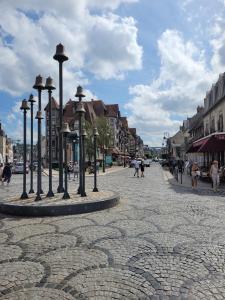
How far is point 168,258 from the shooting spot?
5473mm

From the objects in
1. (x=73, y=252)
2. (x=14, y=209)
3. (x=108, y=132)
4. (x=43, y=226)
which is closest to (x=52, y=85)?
(x=14, y=209)

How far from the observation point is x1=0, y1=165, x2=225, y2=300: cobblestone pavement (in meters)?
4.26

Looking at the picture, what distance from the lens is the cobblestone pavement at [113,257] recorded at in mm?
4258

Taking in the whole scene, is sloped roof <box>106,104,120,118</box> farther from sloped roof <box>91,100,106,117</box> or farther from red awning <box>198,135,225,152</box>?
red awning <box>198,135,225,152</box>

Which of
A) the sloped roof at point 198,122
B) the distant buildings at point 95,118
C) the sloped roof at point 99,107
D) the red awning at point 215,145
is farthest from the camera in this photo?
the sloped roof at point 99,107

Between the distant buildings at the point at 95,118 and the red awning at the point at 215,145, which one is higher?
the distant buildings at the point at 95,118

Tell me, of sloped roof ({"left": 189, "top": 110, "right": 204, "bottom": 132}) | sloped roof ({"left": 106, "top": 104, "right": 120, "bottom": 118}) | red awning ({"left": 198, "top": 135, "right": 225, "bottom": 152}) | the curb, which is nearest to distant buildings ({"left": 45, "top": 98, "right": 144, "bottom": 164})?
sloped roof ({"left": 106, "top": 104, "right": 120, "bottom": 118})

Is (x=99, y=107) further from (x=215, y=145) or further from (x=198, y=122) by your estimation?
(x=215, y=145)

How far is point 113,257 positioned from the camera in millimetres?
5531

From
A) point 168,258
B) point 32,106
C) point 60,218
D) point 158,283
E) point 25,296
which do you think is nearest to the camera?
point 25,296

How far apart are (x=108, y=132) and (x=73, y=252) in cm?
4511

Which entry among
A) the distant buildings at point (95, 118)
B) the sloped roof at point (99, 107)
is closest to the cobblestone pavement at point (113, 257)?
the distant buildings at point (95, 118)

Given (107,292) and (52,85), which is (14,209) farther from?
(107,292)

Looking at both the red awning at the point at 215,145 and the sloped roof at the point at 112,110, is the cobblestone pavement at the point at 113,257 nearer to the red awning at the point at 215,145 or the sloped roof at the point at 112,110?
the red awning at the point at 215,145
